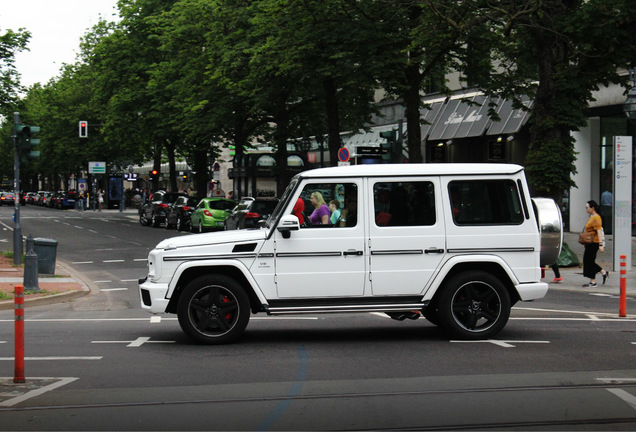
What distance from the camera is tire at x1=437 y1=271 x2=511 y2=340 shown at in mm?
10727

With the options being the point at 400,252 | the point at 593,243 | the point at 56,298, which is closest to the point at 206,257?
the point at 400,252

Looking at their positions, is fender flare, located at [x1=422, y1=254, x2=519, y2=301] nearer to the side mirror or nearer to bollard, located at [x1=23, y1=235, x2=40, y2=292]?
the side mirror

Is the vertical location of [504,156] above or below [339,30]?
below

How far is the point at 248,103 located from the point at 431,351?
27.4 meters

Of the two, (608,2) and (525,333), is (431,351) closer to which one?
(525,333)

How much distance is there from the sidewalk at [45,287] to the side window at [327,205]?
7081mm

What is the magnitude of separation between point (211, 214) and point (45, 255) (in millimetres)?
16417

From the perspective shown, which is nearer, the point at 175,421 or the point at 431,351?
the point at 175,421

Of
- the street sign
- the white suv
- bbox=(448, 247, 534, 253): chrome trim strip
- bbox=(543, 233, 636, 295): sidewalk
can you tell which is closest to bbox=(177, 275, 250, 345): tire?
the white suv

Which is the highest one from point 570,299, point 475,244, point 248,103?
point 248,103

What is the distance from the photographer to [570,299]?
1638cm

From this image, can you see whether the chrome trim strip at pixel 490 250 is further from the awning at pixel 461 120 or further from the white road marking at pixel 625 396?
the awning at pixel 461 120

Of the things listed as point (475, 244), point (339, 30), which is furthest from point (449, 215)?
point (339, 30)

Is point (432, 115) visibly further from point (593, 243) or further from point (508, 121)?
point (593, 243)
